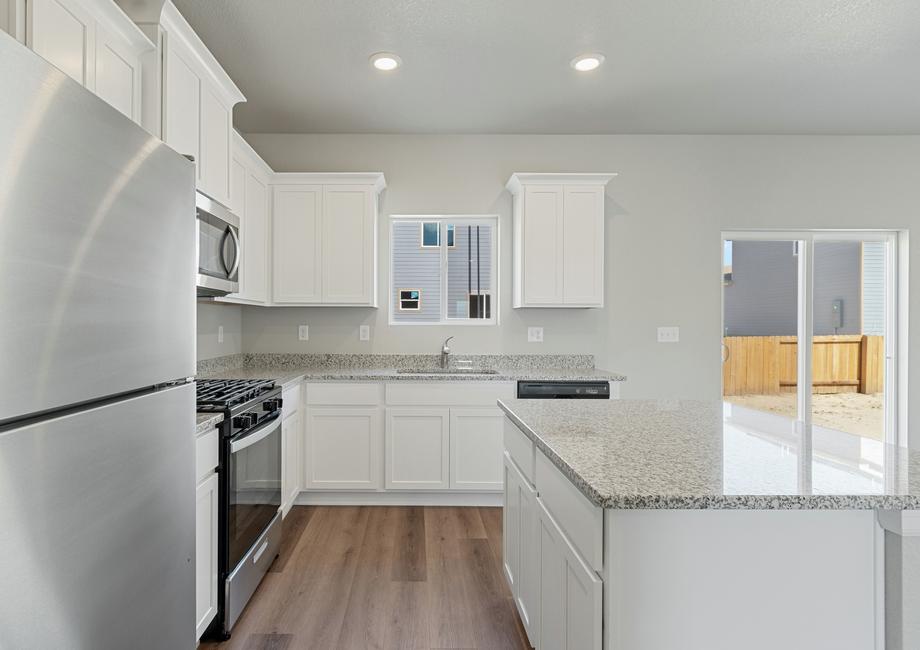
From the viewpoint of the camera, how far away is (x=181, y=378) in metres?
1.31

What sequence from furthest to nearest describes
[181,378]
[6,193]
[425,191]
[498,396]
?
[425,191], [498,396], [181,378], [6,193]

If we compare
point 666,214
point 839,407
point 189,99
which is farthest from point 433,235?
point 839,407

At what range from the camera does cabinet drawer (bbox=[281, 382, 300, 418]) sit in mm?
2955

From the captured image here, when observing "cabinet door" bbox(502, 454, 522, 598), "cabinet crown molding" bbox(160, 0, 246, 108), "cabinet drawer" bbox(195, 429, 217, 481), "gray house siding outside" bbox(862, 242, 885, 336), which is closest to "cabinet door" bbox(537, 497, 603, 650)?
"cabinet door" bbox(502, 454, 522, 598)

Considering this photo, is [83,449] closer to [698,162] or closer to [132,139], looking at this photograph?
[132,139]

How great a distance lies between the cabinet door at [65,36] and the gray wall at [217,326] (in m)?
1.85

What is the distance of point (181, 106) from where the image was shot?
2.06 metres

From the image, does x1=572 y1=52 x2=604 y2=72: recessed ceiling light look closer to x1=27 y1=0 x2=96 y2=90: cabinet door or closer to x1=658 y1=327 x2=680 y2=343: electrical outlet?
x1=658 y1=327 x2=680 y2=343: electrical outlet

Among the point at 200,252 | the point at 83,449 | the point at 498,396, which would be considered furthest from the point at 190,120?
the point at 498,396

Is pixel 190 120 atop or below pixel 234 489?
atop

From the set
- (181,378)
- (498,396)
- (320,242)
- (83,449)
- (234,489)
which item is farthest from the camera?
(320,242)

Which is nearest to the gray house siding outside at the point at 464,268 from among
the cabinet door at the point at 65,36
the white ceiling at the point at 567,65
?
the white ceiling at the point at 567,65

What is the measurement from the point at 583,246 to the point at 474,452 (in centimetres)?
165

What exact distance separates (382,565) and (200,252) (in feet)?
5.66
